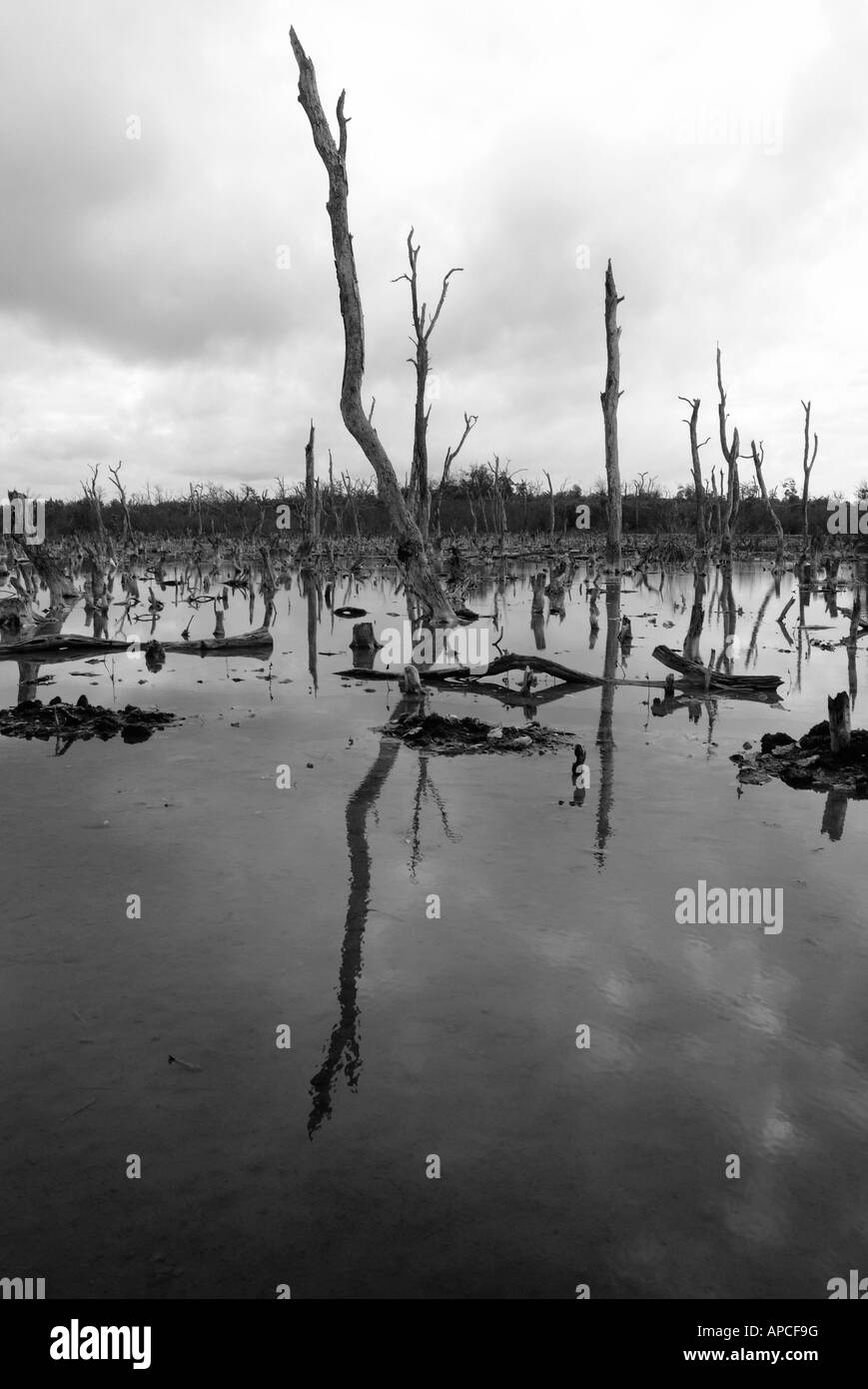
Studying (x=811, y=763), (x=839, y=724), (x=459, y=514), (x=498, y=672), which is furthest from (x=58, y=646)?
(x=459, y=514)

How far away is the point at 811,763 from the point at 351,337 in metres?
11.5

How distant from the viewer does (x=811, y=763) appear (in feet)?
22.4

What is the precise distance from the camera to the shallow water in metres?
2.35

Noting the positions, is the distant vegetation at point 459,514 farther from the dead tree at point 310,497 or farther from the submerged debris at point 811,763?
the submerged debris at point 811,763

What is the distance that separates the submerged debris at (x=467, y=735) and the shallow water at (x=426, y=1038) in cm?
91

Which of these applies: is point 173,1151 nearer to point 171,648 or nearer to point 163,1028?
point 163,1028

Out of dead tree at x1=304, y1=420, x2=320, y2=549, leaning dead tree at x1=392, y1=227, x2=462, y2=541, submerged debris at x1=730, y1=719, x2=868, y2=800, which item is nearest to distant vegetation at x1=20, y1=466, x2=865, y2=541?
dead tree at x1=304, y1=420, x2=320, y2=549

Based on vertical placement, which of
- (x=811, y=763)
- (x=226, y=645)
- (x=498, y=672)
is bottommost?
(x=811, y=763)

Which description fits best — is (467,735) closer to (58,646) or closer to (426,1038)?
(426,1038)

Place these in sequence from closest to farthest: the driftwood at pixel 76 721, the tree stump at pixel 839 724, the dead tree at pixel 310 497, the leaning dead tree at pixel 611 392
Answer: the tree stump at pixel 839 724
the driftwood at pixel 76 721
the leaning dead tree at pixel 611 392
the dead tree at pixel 310 497

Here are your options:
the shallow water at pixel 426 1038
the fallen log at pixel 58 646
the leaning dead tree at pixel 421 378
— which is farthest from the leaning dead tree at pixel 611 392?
the shallow water at pixel 426 1038

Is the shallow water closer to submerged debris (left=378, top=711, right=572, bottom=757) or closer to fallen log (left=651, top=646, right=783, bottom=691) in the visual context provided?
submerged debris (left=378, top=711, right=572, bottom=757)

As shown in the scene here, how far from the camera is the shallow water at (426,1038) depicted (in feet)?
7.72
